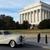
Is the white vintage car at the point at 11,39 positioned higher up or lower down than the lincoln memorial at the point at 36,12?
lower down

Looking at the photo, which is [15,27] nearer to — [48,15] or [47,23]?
[47,23]

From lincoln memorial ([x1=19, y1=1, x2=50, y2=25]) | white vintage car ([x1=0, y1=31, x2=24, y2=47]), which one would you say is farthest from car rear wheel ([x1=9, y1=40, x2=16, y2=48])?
lincoln memorial ([x1=19, y1=1, x2=50, y2=25])

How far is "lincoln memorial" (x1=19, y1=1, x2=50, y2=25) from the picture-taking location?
78438mm

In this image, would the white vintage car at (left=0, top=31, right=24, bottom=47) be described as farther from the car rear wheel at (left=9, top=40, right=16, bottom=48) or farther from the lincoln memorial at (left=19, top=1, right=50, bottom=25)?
the lincoln memorial at (left=19, top=1, right=50, bottom=25)

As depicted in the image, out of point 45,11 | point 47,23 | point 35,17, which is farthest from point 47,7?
point 47,23

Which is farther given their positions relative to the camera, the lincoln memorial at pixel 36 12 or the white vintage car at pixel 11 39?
the lincoln memorial at pixel 36 12

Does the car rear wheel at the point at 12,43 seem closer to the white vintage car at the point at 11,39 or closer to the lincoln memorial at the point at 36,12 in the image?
the white vintage car at the point at 11,39

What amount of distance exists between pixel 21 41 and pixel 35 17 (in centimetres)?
6962

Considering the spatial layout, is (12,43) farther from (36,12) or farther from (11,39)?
(36,12)

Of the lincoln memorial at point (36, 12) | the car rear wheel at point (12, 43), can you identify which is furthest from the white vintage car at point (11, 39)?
the lincoln memorial at point (36, 12)

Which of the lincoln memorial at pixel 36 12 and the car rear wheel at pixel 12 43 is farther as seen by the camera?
the lincoln memorial at pixel 36 12

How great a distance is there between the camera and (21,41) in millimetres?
17266

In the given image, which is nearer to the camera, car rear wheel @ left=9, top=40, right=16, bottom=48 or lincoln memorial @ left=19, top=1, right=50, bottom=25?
car rear wheel @ left=9, top=40, right=16, bottom=48

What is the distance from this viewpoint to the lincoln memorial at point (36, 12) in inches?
3088
